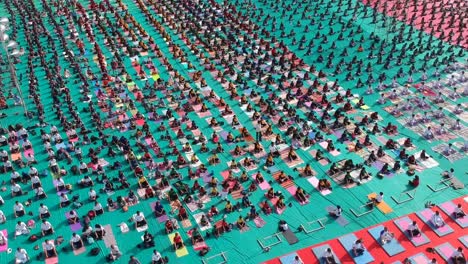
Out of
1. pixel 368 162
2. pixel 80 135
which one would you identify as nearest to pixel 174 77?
pixel 80 135

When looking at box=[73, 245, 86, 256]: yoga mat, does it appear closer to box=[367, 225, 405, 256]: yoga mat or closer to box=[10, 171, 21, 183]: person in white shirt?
box=[10, 171, 21, 183]: person in white shirt

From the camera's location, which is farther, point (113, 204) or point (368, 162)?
point (368, 162)

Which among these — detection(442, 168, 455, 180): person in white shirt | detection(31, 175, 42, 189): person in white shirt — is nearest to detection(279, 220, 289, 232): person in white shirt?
detection(442, 168, 455, 180): person in white shirt

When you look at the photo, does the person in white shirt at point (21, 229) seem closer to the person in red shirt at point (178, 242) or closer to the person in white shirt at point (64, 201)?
the person in white shirt at point (64, 201)

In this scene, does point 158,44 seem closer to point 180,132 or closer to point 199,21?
point 199,21

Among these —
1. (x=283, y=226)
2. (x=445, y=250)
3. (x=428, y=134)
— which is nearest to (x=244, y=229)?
(x=283, y=226)

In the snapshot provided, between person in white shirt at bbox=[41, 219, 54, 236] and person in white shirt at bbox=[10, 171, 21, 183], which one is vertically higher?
person in white shirt at bbox=[41, 219, 54, 236]
